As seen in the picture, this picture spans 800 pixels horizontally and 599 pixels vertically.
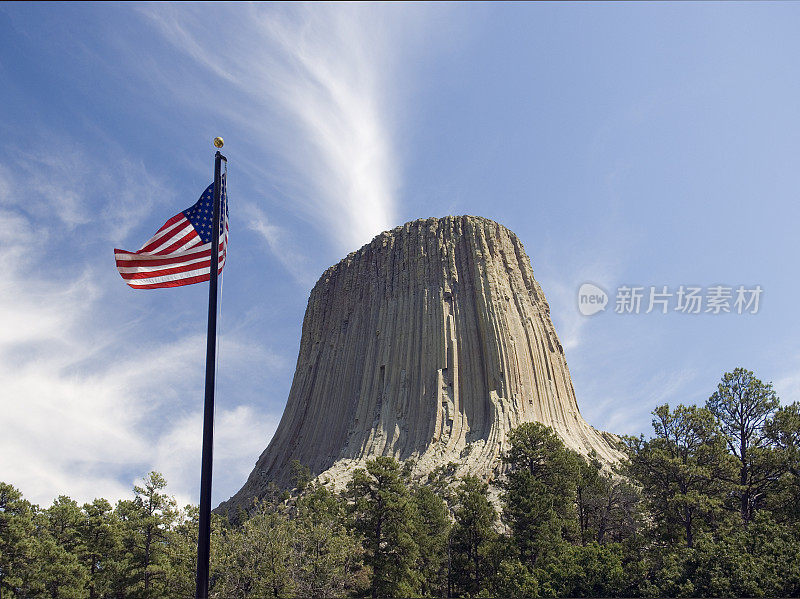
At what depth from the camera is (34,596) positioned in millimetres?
32469

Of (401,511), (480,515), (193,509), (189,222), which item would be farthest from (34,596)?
(189,222)

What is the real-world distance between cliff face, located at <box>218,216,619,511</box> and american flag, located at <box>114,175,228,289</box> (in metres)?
53.4

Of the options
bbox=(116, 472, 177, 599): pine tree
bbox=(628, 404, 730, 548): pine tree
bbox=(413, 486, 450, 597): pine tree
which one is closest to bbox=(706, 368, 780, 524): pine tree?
bbox=(628, 404, 730, 548): pine tree

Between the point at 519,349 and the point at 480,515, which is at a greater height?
the point at 519,349

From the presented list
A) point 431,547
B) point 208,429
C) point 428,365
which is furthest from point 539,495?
point 428,365

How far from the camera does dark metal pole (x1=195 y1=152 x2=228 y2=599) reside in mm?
12180

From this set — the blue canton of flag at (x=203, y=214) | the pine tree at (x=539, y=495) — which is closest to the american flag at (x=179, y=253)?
the blue canton of flag at (x=203, y=214)

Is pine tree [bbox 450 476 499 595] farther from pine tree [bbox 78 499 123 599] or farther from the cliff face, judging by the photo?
the cliff face

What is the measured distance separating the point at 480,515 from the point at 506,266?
5558cm

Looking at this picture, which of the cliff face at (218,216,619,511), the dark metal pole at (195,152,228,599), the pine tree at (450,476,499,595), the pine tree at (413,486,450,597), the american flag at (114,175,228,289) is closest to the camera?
the dark metal pole at (195,152,228,599)

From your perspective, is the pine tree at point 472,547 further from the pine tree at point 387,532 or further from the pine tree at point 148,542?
the pine tree at point 148,542

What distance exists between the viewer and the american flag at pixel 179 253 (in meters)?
15.4

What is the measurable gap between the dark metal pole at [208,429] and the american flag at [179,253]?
104 centimetres

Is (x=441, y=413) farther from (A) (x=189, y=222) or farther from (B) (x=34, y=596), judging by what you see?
(A) (x=189, y=222)
